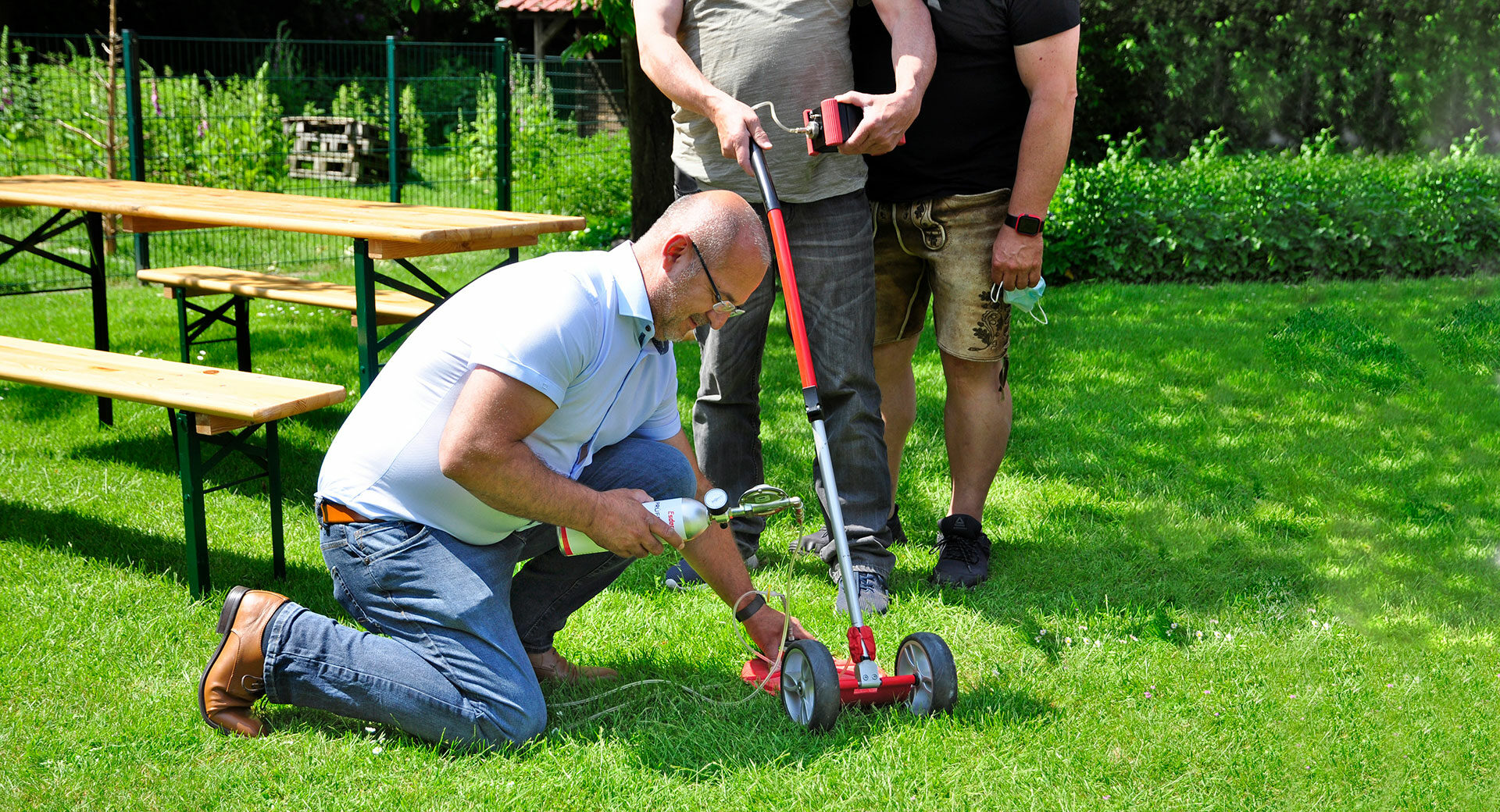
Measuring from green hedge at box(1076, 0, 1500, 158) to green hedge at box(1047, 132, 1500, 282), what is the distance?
288 centimetres

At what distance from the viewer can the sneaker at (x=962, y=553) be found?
379 cm

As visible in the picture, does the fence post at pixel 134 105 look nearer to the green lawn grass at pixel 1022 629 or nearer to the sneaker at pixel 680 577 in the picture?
the green lawn grass at pixel 1022 629

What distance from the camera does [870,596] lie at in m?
3.57

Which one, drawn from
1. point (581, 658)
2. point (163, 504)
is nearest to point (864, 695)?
point (581, 658)

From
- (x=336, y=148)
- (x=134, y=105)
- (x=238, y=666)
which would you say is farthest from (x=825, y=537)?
(x=336, y=148)

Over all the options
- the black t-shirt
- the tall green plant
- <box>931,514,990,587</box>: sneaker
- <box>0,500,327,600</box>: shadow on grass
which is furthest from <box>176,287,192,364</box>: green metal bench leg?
the tall green plant

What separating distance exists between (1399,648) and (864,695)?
1605mm

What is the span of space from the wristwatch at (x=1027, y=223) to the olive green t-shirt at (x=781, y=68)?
0.48m

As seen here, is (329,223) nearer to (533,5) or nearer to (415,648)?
(415,648)

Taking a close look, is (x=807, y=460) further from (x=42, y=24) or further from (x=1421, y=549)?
(x=42, y=24)

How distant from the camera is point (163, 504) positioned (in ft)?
14.6

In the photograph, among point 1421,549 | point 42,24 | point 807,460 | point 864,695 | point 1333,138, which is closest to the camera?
point 864,695

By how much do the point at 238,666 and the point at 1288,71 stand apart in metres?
13.0

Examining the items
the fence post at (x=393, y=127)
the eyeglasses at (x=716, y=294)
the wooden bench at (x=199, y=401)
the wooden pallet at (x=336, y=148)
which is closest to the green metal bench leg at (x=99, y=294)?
the wooden bench at (x=199, y=401)
